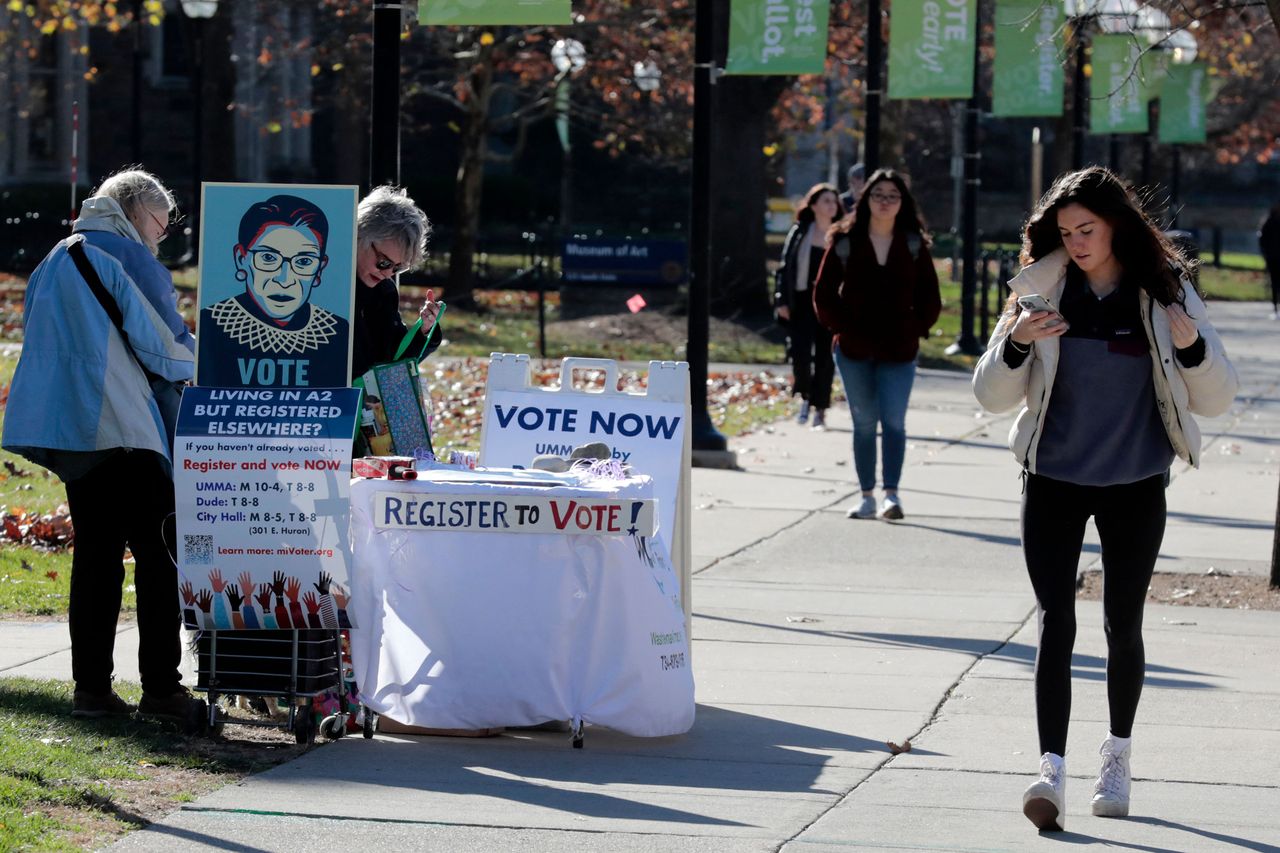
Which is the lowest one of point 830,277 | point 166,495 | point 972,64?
point 166,495

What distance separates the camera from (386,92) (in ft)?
30.3

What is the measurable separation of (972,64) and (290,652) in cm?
1422

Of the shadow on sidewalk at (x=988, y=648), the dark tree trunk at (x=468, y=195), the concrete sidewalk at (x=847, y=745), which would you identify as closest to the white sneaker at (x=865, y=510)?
the concrete sidewalk at (x=847, y=745)

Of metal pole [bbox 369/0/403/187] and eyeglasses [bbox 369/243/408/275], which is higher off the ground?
metal pole [bbox 369/0/403/187]

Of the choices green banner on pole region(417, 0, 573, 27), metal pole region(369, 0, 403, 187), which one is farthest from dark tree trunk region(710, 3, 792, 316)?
metal pole region(369, 0, 403, 187)

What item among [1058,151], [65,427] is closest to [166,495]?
[65,427]

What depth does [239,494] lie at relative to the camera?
236 inches

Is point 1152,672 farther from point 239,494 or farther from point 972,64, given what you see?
point 972,64

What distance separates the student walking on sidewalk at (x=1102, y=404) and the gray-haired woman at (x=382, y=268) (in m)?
2.24

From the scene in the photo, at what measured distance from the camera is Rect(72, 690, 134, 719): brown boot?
6.25 metres

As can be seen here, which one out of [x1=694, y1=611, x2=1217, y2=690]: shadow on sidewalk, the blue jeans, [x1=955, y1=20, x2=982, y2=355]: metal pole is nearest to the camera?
[x1=694, y1=611, x2=1217, y2=690]: shadow on sidewalk

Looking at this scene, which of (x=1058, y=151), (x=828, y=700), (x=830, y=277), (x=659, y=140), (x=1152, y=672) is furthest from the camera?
(x=1058, y=151)

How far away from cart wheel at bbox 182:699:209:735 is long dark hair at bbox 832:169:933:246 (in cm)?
593

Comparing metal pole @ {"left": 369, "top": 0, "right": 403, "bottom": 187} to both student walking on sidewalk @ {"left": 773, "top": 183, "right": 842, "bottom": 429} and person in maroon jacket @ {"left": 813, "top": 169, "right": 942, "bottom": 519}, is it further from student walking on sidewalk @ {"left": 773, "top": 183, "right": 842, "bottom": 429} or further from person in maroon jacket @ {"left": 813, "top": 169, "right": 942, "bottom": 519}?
student walking on sidewalk @ {"left": 773, "top": 183, "right": 842, "bottom": 429}
